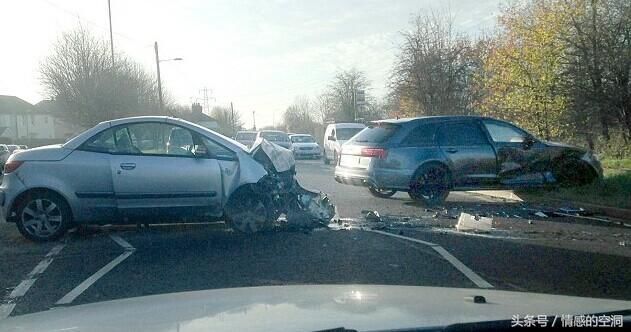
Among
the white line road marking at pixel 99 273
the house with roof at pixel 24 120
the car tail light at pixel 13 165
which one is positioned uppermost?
the house with roof at pixel 24 120

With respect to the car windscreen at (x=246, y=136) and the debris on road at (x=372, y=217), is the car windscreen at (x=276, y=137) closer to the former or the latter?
the car windscreen at (x=246, y=136)

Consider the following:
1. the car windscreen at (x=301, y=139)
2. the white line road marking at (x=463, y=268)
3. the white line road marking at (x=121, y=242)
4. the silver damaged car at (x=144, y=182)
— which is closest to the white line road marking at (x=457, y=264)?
the white line road marking at (x=463, y=268)

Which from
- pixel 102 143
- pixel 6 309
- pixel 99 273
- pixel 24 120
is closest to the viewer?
pixel 6 309

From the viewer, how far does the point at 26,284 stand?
21.8ft

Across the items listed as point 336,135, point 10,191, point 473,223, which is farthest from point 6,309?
point 336,135

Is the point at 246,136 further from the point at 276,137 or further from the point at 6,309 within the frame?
the point at 6,309

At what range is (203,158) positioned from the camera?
9.20m

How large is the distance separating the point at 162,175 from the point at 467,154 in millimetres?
6032

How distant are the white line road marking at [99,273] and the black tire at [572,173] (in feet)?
26.8

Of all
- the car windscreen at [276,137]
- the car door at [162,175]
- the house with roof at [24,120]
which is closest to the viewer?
the car door at [162,175]

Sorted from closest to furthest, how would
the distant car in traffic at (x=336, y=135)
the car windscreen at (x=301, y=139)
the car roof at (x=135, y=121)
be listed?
the car roof at (x=135, y=121), the distant car in traffic at (x=336, y=135), the car windscreen at (x=301, y=139)

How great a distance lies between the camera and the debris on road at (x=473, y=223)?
9620mm

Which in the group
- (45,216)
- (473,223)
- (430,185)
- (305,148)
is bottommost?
A: (473,223)

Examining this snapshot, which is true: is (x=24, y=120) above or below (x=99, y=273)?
above
